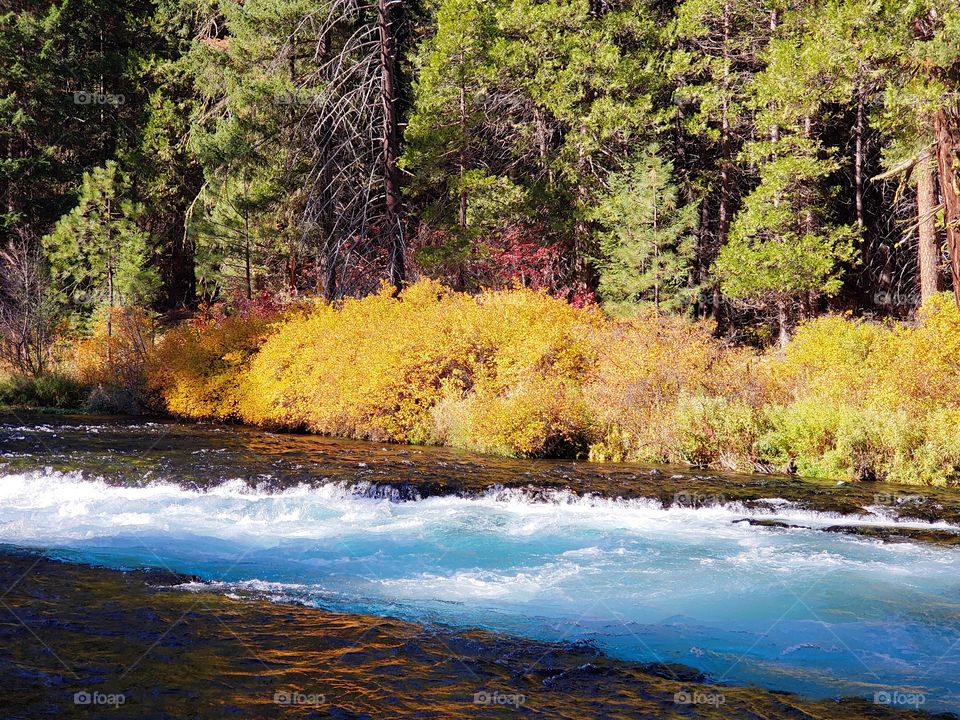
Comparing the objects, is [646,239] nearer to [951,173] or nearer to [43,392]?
[951,173]

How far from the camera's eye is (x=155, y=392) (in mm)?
23406

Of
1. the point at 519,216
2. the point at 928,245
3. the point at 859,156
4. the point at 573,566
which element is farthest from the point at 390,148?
the point at 573,566

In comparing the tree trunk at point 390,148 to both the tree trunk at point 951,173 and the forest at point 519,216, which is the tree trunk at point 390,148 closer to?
the forest at point 519,216

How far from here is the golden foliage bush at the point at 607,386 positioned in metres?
13.6

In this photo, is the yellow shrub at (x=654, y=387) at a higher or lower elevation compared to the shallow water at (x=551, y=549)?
higher

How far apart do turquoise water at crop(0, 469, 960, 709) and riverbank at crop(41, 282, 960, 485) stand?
10.3ft

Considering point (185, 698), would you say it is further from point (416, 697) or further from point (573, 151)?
point (573, 151)

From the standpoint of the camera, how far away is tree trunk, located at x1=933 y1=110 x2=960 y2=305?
1620 cm

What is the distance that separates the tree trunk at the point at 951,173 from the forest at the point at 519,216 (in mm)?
62

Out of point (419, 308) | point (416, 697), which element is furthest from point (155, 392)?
point (416, 697)

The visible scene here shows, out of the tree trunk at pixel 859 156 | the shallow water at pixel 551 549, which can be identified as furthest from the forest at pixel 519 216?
the shallow water at pixel 551 549

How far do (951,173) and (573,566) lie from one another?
12.3 m

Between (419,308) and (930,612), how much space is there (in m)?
13.6

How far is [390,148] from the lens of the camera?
25.6 m
